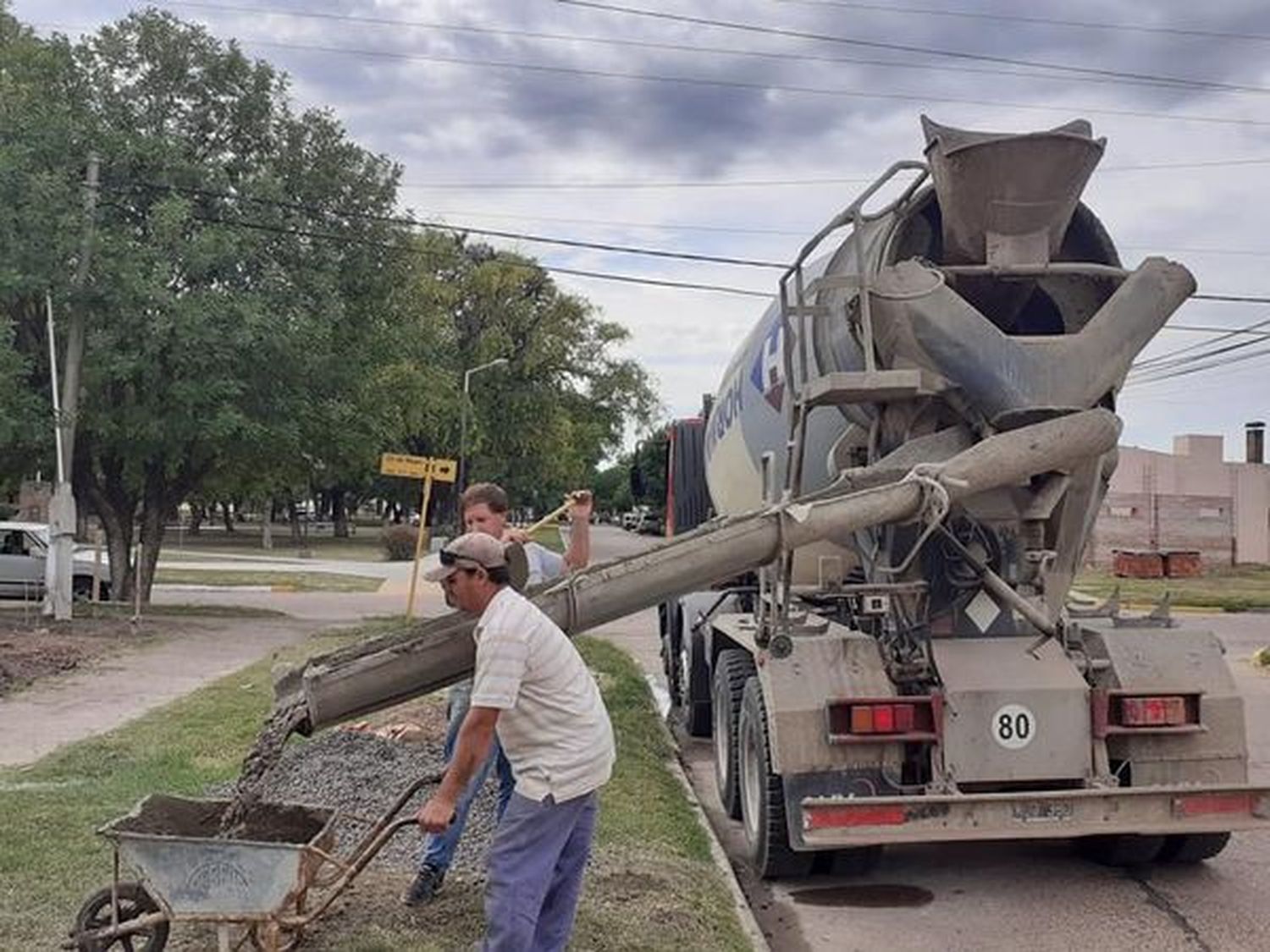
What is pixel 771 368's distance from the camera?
26.5ft

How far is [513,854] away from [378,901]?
1731 millimetres

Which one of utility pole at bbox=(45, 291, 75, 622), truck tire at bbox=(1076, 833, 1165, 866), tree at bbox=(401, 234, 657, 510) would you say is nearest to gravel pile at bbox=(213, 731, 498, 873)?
truck tire at bbox=(1076, 833, 1165, 866)

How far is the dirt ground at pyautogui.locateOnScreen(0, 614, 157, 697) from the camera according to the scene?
44.7 feet

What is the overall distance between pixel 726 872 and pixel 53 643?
11958mm

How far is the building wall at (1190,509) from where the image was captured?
130ft

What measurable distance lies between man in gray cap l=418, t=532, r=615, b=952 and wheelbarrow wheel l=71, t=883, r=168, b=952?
3.83ft

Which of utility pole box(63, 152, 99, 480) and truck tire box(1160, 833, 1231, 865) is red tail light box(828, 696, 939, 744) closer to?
truck tire box(1160, 833, 1231, 865)

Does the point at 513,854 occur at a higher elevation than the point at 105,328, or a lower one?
lower

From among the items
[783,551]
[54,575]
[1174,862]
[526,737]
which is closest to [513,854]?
[526,737]

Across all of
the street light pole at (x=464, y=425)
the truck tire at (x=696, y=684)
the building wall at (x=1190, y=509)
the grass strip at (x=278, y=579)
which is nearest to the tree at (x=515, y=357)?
the street light pole at (x=464, y=425)

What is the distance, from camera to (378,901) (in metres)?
5.61

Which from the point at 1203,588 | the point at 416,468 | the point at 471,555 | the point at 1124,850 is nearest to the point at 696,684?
the point at 1124,850

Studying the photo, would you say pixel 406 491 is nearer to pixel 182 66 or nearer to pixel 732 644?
pixel 182 66

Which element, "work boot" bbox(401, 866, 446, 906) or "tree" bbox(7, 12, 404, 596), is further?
"tree" bbox(7, 12, 404, 596)
